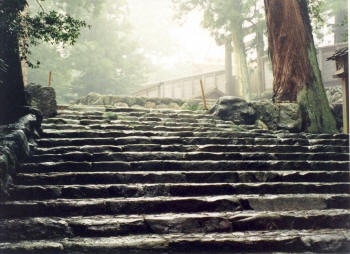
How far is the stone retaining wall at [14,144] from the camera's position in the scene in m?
4.30

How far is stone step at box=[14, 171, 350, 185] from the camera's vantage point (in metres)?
4.70

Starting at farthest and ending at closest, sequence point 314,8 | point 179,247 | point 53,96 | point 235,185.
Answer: point 314,8 < point 53,96 < point 235,185 < point 179,247

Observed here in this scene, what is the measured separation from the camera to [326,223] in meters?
4.07

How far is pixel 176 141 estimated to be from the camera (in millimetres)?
6586

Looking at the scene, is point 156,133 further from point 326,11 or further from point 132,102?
point 326,11

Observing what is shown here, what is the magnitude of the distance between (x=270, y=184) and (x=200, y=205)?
3.95 ft

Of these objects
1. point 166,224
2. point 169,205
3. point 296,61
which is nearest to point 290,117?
point 296,61

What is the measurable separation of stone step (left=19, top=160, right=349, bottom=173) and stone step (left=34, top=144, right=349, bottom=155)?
627 mm


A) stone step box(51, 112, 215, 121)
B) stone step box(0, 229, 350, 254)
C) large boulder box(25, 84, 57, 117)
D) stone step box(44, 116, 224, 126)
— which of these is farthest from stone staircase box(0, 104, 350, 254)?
stone step box(51, 112, 215, 121)

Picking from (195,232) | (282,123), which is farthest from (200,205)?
(282,123)

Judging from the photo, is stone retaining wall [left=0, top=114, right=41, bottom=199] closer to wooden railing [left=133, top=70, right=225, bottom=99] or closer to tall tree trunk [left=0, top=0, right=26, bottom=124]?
tall tree trunk [left=0, top=0, right=26, bottom=124]

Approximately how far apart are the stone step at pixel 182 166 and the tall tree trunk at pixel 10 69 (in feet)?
4.31

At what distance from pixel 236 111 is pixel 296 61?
206 centimetres

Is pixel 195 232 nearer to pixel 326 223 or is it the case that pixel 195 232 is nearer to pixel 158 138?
pixel 326 223
